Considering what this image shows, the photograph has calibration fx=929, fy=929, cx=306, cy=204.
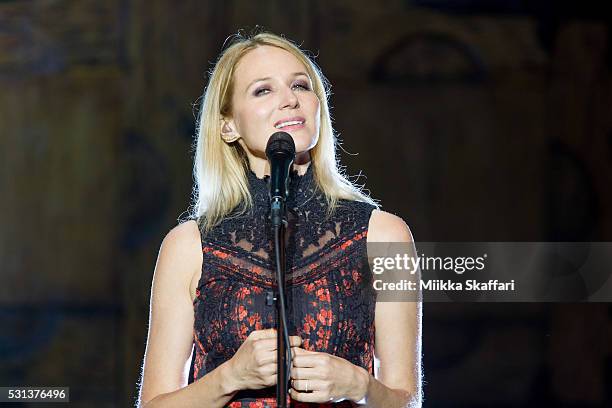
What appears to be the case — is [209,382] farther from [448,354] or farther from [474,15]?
[474,15]

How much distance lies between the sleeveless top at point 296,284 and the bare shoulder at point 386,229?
2 centimetres

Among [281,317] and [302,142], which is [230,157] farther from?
[281,317]

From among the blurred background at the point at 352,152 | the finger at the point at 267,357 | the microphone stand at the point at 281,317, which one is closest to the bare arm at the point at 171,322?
the finger at the point at 267,357

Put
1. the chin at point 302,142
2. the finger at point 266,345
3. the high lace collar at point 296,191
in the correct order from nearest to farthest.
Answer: the finger at point 266,345, the chin at point 302,142, the high lace collar at point 296,191

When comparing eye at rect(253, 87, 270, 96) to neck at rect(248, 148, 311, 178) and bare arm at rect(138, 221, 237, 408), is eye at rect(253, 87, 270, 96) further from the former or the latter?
bare arm at rect(138, 221, 237, 408)

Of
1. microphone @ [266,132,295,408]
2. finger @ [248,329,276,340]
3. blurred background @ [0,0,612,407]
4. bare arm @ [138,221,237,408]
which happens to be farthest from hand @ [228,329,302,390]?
blurred background @ [0,0,612,407]

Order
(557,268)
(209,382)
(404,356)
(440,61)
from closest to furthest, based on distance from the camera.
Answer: (209,382), (404,356), (557,268), (440,61)

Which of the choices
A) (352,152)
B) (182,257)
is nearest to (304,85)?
(182,257)

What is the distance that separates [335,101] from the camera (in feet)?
11.2

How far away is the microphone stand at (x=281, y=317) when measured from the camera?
1639 millimetres

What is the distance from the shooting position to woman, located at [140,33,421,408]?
2184 millimetres

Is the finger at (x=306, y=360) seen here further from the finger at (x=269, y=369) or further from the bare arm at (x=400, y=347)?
the bare arm at (x=400, y=347)

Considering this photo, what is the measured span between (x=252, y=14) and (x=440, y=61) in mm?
725

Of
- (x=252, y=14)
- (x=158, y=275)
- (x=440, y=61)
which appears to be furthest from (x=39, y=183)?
(x=440, y=61)
